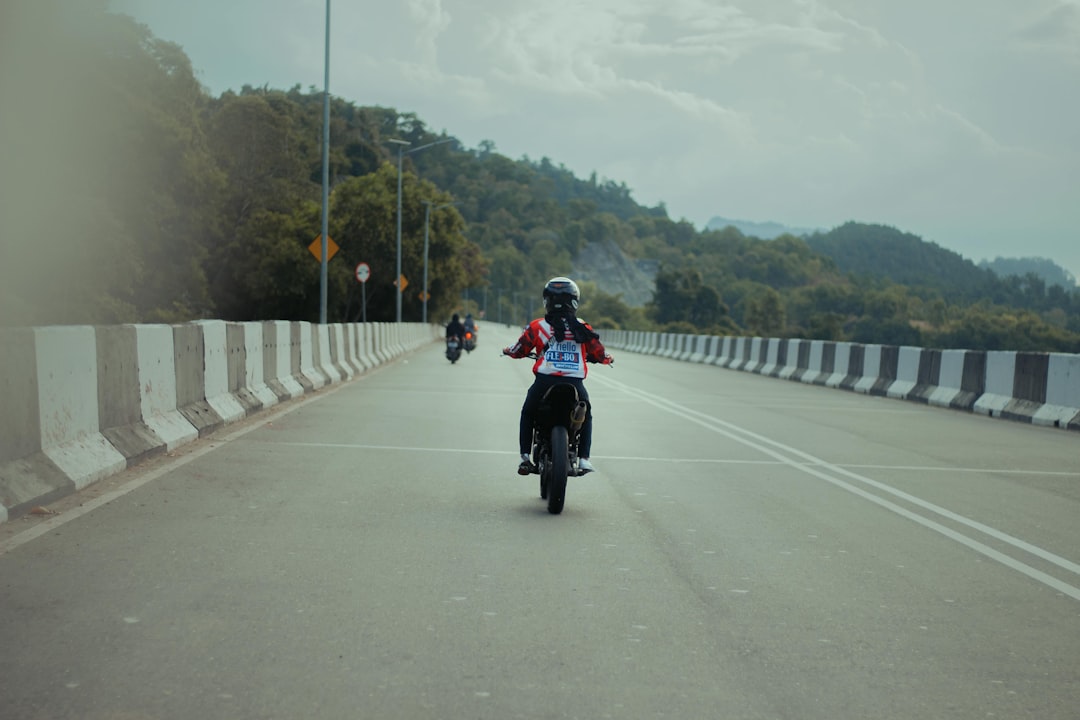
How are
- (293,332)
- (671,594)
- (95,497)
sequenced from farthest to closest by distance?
(293,332)
(95,497)
(671,594)

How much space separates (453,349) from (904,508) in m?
27.0

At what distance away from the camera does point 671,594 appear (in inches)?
237

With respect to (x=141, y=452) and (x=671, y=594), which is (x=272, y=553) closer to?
(x=671, y=594)

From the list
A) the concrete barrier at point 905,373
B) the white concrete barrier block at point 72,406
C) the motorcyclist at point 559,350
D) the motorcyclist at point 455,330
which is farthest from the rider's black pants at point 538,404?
the motorcyclist at point 455,330

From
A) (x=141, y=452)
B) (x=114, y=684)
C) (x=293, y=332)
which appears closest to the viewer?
(x=114, y=684)

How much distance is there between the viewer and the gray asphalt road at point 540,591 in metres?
4.46

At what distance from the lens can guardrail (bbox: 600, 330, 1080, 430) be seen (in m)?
17.7

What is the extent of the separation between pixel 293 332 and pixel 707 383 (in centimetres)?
1096

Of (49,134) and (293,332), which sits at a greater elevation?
(49,134)

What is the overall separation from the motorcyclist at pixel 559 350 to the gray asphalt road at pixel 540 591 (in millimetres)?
474

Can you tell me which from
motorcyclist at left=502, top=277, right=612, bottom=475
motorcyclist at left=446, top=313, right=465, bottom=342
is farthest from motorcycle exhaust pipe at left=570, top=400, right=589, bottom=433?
motorcyclist at left=446, top=313, right=465, bottom=342

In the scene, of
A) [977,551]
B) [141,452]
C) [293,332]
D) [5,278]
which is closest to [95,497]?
[141,452]

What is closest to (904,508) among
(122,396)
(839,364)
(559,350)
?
(559,350)

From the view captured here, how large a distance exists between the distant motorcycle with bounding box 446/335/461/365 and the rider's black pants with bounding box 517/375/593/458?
26.0 m
